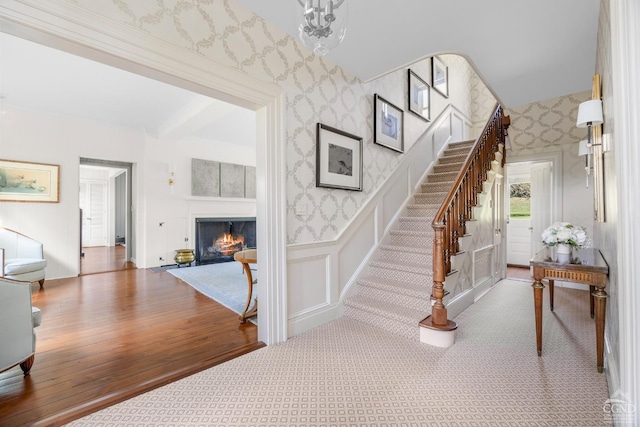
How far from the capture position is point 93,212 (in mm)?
9125

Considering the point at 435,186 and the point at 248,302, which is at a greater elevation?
the point at 435,186

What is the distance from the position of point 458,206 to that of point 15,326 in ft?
12.7

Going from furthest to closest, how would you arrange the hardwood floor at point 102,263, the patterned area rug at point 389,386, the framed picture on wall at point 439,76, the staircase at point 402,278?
the hardwood floor at point 102,263
the framed picture on wall at point 439,76
the staircase at point 402,278
the patterned area rug at point 389,386

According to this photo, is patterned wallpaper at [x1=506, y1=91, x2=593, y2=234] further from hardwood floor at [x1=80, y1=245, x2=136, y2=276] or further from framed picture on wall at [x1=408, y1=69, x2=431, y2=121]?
hardwood floor at [x1=80, y1=245, x2=136, y2=276]

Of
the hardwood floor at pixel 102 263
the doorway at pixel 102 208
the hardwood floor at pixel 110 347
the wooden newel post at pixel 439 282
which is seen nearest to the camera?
the hardwood floor at pixel 110 347

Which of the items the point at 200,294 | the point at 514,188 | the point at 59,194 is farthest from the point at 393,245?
the point at 59,194

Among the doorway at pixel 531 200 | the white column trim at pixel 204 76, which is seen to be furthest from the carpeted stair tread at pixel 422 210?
the white column trim at pixel 204 76

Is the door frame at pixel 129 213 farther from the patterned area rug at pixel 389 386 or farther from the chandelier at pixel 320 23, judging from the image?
the chandelier at pixel 320 23

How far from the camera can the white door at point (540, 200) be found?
4.77 meters

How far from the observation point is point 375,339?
2570 millimetres

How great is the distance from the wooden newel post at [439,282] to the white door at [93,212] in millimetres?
10657

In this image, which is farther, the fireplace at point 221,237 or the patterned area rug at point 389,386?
the fireplace at point 221,237

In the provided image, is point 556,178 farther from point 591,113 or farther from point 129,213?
point 129,213

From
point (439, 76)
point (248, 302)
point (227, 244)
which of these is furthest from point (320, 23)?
point (227, 244)
